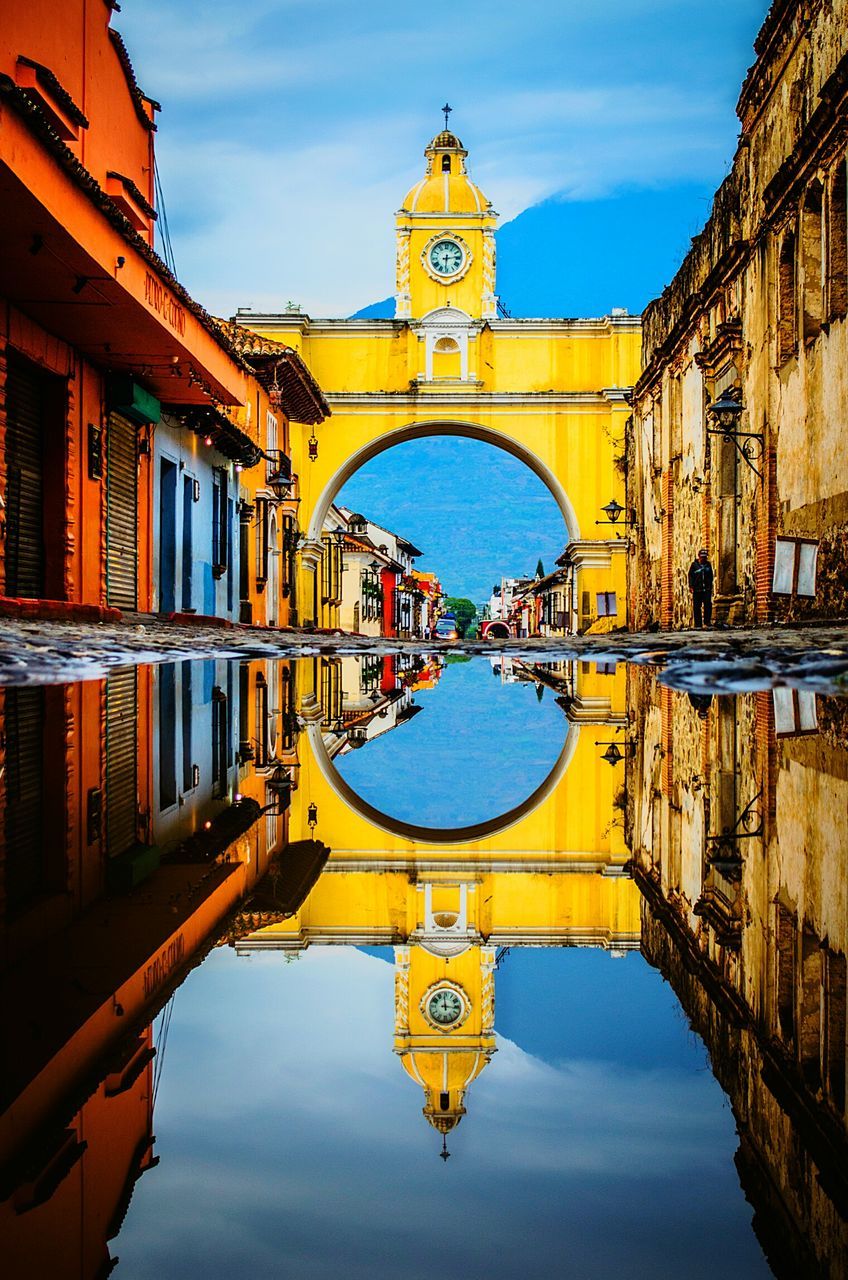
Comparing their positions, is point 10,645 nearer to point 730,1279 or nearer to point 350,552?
point 730,1279

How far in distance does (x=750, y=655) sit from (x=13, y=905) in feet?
18.9

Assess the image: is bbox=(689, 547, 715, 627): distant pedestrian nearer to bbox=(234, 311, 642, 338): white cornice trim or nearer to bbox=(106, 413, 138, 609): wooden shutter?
bbox=(106, 413, 138, 609): wooden shutter

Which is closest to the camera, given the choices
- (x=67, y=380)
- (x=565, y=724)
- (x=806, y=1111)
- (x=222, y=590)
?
(x=806, y=1111)

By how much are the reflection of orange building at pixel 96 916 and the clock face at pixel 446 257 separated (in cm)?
3135

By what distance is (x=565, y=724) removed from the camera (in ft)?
17.5

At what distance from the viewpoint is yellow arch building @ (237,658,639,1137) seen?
1.36 meters

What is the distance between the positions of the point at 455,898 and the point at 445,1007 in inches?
36.2

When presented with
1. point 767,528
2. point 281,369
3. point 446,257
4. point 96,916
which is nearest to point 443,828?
point 96,916

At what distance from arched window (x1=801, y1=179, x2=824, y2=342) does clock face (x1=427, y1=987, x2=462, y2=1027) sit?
11.3 meters

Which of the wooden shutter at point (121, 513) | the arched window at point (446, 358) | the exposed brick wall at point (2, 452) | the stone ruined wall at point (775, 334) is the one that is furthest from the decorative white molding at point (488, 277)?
the exposed brick wall at point (2, 452)

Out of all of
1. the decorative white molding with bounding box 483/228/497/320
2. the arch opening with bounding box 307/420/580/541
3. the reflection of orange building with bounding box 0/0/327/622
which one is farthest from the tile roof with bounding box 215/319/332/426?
the decorative white molding with bounding box 483/228/497/320

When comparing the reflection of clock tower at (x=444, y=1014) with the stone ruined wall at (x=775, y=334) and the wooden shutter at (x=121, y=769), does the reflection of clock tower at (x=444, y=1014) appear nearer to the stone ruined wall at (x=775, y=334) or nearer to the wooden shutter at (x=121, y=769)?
the wooden shutter at (x=121, y=769)

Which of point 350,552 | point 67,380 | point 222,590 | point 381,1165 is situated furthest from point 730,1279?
point 350,552

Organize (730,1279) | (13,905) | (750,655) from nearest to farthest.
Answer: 1. (730,1279)
2. (13,905)
3. (750,655)
